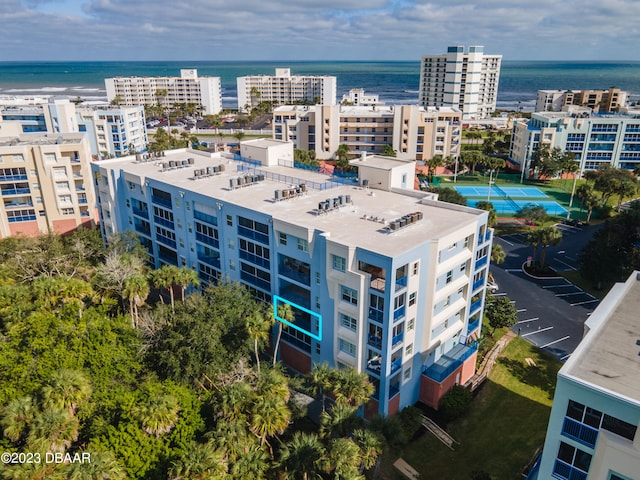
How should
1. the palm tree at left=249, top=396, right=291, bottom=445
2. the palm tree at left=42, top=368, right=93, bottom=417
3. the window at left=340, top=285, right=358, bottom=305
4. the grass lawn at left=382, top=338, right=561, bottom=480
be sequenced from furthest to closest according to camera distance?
1. the window at left=340, top=285, right=358, bottom=305
2. the grass lawn at left=382, top=338, right=561, bottom=480
3. the palm tree at left=42, top=368, right=93, bottom=417
4. the palm tree at left=249, top=396, right=291, bottom=445

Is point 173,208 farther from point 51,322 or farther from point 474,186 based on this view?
point 474,186

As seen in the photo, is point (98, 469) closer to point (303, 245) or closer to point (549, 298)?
point (303, 245)

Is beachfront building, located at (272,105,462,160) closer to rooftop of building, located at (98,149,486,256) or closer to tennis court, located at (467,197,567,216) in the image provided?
tennis court, located at (467,197,567,216)

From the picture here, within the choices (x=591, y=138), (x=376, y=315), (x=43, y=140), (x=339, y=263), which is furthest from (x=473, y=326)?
(x=591, y=138)

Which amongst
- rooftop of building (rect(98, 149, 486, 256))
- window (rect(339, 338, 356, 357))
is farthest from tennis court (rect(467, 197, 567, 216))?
window (rect(339, 338, 356, 357))

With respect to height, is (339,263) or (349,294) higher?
(339,263)

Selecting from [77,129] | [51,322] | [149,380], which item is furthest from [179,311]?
[77,129]

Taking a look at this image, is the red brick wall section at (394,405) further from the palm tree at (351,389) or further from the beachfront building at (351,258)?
the palm tree at (351,389)
